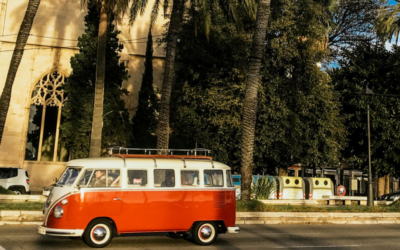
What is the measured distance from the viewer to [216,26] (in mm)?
27047

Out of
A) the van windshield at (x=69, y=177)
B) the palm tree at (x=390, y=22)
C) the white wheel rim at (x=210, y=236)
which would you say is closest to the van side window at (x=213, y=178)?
the white wheel rim at (x=210, y=236)

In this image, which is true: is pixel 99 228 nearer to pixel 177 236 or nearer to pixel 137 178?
pixel 137 178

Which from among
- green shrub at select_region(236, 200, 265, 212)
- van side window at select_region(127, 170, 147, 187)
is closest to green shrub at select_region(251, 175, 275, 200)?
green shrub at select_region(236, 200, 265, 212)

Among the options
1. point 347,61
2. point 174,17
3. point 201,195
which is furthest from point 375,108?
point 201,195

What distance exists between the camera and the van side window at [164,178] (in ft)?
35.6

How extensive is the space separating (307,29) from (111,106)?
44.5 ft

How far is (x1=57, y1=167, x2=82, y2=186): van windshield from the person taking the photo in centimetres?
1034

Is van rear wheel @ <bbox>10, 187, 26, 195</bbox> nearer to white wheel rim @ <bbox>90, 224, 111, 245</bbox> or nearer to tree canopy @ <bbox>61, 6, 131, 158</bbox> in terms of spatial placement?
tree canopy @ <bbox>61, 6, 131, 158</bbox>

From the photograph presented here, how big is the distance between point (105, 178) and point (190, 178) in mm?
2136

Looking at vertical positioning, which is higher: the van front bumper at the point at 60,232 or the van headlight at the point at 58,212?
the van headlight at the point at 58,212

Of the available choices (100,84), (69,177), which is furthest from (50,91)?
(69,177)

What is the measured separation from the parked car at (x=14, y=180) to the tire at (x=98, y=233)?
1571 cm

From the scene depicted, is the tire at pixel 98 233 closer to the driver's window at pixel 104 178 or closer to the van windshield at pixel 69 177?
the driver's window at pixel 104 178

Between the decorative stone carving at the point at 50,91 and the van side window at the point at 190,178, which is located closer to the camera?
the van side window at the point at 190,178
